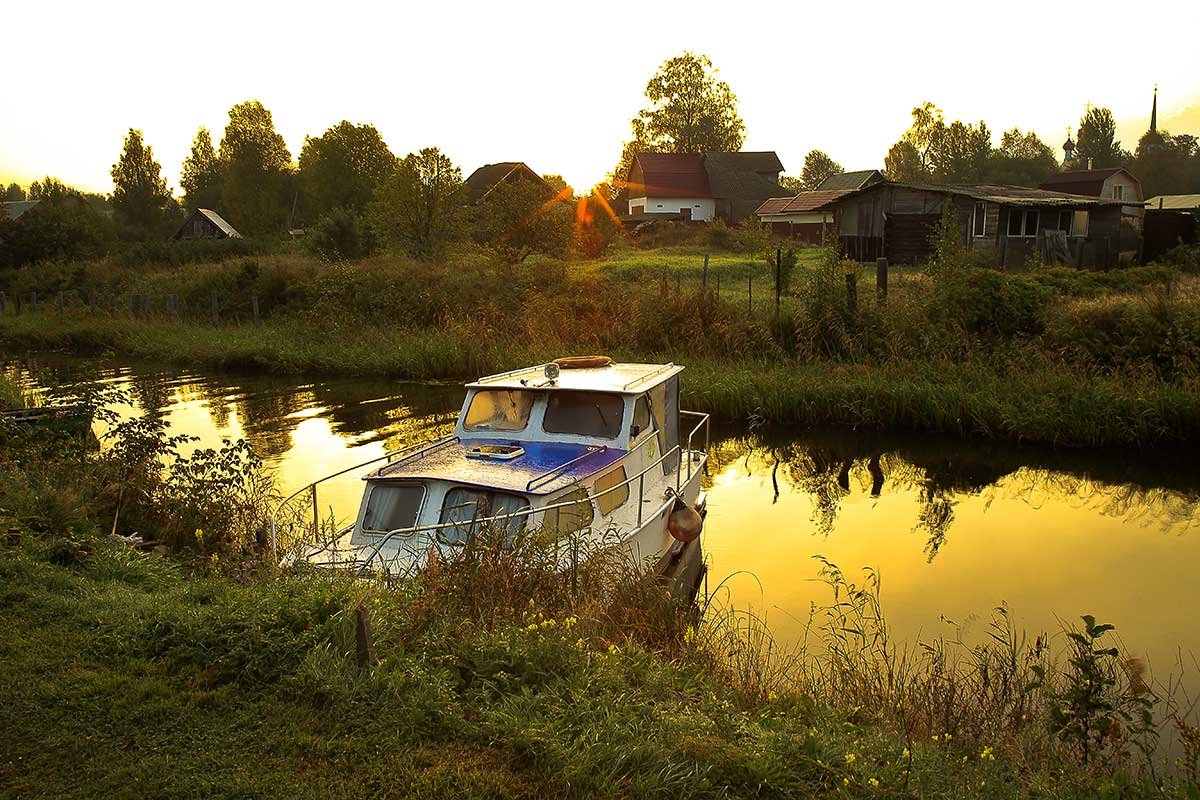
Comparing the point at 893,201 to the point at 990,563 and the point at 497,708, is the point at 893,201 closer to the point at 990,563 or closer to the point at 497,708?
the point at 990,563

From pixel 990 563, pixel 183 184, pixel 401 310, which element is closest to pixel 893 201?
pixel 401 310

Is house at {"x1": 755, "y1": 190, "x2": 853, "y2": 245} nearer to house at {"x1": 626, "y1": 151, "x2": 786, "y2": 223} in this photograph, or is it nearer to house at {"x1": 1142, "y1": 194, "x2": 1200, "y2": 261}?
house at {"x1": 626, "y1": 151, "x2": 786, "y2": 223}

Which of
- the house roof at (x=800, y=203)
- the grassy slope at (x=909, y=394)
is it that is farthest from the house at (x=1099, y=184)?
the grassy slope at (x=909, y=394)

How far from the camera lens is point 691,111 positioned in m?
80.4

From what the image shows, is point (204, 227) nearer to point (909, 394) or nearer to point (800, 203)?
point (800, 203)

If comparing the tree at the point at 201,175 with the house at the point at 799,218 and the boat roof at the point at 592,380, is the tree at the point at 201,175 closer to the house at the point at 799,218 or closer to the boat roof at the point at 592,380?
the house at the point at 799,218

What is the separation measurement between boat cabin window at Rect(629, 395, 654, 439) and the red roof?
184ft

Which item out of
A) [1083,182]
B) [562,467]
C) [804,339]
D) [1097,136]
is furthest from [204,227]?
[1097,136]

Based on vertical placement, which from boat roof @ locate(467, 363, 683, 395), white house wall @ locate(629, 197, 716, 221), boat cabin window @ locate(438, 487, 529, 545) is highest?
white house wall @ locate(629, 197, 716, 221)

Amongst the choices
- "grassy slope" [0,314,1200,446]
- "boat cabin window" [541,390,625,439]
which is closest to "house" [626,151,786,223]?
"grassy slope" [0,314,1200,446]

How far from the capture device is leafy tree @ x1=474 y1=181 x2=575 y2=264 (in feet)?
123

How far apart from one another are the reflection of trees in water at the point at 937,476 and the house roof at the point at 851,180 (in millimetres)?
43846

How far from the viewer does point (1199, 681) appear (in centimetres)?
766

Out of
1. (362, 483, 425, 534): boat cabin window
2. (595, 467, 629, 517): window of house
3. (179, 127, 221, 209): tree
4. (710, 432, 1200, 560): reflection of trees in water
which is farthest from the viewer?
(179, 127, 221, 209): tree
